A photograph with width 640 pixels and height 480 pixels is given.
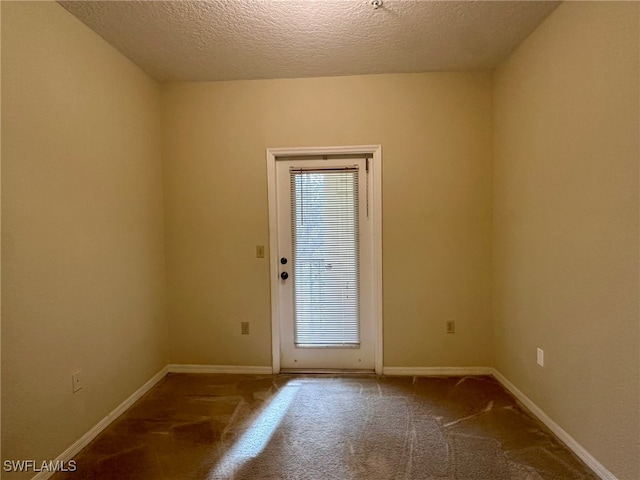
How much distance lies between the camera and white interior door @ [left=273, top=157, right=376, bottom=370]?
9.14 feet

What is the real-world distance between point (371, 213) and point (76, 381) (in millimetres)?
2366

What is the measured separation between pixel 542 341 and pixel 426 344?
912mm

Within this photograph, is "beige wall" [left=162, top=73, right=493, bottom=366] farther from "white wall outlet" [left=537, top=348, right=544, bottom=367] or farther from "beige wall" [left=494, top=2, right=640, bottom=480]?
"white wall outlet" [left=537, top=348, right=544, bottom=367]

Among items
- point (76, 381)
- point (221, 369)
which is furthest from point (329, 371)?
point (76, 381)

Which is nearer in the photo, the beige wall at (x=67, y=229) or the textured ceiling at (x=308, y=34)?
the beige wall at (x=67, y=229)

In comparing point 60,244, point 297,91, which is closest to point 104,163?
point 60,244

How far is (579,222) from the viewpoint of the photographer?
1741 millimetres

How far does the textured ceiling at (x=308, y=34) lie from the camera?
1.86 meters

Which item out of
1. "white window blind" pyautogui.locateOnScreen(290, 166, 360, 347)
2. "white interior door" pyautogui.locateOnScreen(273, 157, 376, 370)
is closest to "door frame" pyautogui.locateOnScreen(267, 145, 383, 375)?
"white interior door" pyautogui.locateOnScreen(273, 157, 376, 370)

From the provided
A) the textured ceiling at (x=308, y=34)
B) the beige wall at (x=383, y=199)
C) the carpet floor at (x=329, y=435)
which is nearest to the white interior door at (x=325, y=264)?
the beige wall at (x=383, y=199)

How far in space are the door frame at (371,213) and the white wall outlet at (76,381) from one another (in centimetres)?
139

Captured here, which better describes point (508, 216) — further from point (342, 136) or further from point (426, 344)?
point (342, 136)

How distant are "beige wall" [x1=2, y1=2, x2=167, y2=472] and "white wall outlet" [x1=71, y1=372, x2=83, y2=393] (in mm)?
33

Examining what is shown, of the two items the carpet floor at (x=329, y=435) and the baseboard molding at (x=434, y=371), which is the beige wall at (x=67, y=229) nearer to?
the carpet floor at (x=329, y=435)
